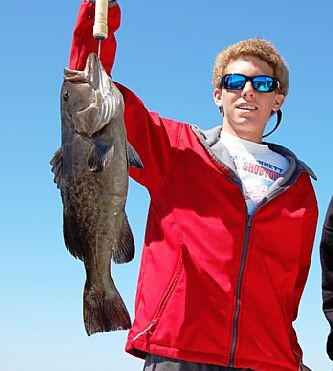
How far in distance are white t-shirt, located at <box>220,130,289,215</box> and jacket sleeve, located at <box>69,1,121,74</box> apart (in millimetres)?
1381

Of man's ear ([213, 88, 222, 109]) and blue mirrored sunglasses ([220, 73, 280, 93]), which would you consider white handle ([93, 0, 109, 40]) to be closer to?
blue mirrored sunglasses ([220, 73, 280, 93])

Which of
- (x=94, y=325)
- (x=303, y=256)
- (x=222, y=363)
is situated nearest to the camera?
(x=94, y=325)

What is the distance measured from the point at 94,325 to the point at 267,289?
1.43 metres

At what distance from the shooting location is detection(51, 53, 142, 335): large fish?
5.41 metres

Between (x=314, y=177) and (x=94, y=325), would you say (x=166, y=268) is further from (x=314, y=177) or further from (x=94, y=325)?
(x=314, y=177)

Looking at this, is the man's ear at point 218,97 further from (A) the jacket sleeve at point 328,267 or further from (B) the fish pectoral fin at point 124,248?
(B) the fish pectoral fin at point 124,248

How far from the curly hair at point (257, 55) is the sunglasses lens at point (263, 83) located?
21 centimetres

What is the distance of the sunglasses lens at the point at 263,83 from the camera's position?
681 cm

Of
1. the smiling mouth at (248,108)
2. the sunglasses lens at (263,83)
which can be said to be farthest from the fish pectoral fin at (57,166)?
the sunglasses lens at (263,83)

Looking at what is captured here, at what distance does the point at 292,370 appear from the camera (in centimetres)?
607

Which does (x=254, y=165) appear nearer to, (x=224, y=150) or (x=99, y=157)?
(x=224, y=150)

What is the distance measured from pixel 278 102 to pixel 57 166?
2.47 metres

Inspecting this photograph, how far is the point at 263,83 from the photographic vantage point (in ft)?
22.4

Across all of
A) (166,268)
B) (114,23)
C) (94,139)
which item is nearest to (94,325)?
(166,268)
